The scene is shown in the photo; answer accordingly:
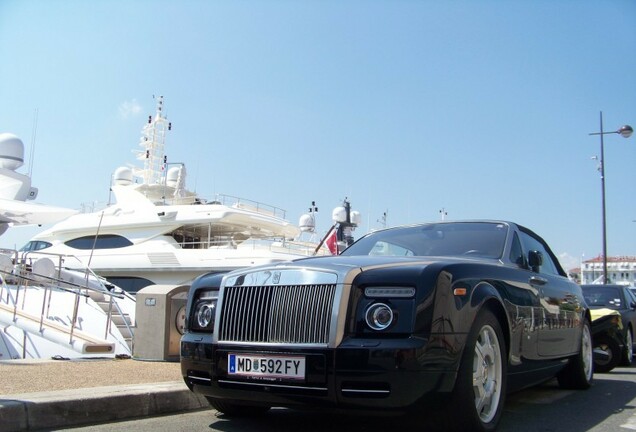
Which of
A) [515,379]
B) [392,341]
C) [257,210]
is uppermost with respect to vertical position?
[257,210]

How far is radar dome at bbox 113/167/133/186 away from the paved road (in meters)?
24.6

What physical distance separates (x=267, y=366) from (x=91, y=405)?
5.62ft

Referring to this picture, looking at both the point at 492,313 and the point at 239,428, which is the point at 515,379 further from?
the point at 239,428

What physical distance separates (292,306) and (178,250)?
19277mm

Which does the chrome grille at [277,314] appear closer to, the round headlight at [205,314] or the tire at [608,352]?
the round headlight at [205,314]

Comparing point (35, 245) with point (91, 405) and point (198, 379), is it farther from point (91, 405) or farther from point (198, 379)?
point (198, 379)

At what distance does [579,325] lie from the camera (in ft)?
20.3

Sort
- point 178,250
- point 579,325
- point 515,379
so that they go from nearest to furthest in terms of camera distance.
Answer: point 515,379 < point 579,325 < point 178,250

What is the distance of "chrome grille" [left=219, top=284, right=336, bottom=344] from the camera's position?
11.6 feet

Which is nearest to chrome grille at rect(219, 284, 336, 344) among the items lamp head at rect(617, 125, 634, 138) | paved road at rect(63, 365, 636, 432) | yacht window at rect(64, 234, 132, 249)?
paved road at rect(63, 365, 636, 432)

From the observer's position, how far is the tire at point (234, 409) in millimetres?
4434

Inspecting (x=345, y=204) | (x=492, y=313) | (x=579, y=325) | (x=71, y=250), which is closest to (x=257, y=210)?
(x=345, y=204)

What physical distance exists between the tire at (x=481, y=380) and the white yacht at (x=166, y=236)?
1631 centimetres

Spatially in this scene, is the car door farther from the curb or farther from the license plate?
the curb
